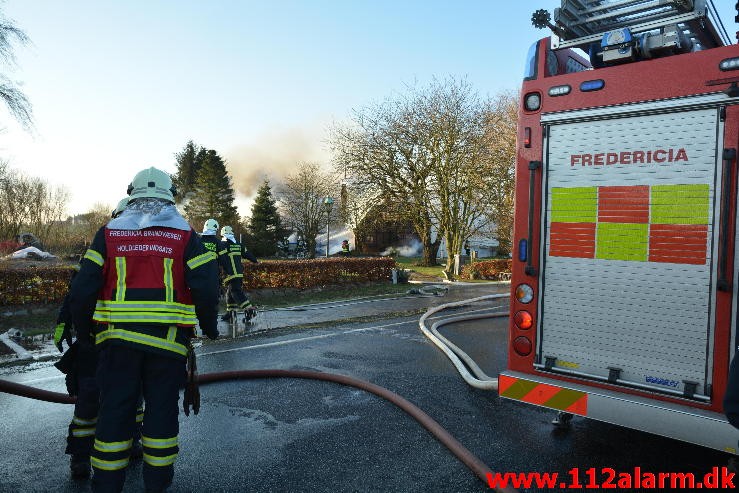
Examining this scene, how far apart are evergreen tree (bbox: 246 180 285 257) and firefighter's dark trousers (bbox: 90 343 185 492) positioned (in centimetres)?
3689

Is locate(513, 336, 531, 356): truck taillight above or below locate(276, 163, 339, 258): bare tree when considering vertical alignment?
below

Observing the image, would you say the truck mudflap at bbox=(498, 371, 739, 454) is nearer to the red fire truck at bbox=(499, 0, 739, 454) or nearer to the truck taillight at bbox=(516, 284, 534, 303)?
the red fire truck at bbox=(499, 0, 739, 454)

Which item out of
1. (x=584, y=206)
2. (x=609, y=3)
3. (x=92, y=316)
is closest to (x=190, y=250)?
(x=92, y=316)

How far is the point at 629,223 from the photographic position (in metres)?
3.37

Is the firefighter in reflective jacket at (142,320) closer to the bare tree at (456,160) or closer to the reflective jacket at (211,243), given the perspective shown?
the reflective jacket at (211,243)

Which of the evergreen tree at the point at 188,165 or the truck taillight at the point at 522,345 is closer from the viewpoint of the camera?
the truck taillight at the point at 522,345

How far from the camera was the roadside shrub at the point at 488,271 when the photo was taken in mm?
20953

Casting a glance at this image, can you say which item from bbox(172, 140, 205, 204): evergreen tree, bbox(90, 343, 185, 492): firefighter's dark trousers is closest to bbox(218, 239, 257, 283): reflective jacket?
bbox(90, 343, 185, 492): firefighter's dark trousers

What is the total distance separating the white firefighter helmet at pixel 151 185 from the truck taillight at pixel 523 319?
8.07ft

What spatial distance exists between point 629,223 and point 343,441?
7.90 ft

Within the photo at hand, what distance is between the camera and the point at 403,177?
23219 mm

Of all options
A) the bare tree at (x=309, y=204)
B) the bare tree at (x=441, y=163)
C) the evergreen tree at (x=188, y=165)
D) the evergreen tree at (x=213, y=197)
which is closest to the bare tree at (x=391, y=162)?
the bare tree at (x=441, y=163)

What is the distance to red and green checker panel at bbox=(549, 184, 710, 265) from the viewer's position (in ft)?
10.3

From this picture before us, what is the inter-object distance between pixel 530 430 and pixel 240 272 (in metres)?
5.94
